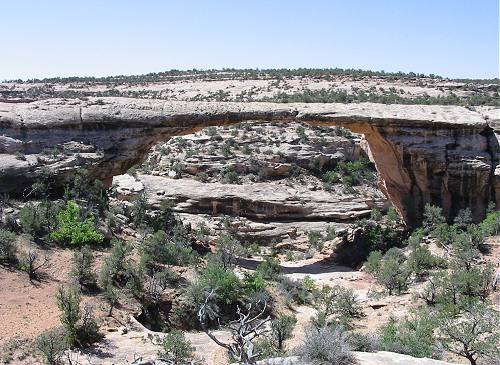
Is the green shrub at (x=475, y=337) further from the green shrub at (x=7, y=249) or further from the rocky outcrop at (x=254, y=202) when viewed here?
the rocky outcrop at (x=254, y=202)

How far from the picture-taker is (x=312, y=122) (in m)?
24.3

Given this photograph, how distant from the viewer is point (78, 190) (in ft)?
71.2

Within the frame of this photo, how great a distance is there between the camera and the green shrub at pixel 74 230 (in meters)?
18.4

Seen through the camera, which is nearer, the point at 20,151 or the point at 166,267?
the point at 166,267

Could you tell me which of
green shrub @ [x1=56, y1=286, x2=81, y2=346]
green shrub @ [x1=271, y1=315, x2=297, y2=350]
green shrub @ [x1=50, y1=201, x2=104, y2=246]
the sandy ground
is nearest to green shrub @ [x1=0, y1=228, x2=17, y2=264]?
the sandy ground

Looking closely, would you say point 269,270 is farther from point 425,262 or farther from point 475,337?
point 475,337

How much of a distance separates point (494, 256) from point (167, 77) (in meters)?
46.3

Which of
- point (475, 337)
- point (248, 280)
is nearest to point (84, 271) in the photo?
point (248, 280)

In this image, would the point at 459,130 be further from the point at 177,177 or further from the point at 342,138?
the point at 177,177

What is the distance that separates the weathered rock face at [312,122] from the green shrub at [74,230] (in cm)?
342

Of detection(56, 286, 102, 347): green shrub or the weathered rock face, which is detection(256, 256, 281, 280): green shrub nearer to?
the weathered rock face

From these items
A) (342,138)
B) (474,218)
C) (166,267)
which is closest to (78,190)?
(166,267)

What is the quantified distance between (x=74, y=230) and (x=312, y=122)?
1175 centimetres

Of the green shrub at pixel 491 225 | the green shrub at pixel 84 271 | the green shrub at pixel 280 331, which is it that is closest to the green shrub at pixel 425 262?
the green shrub at pixel 491 225
